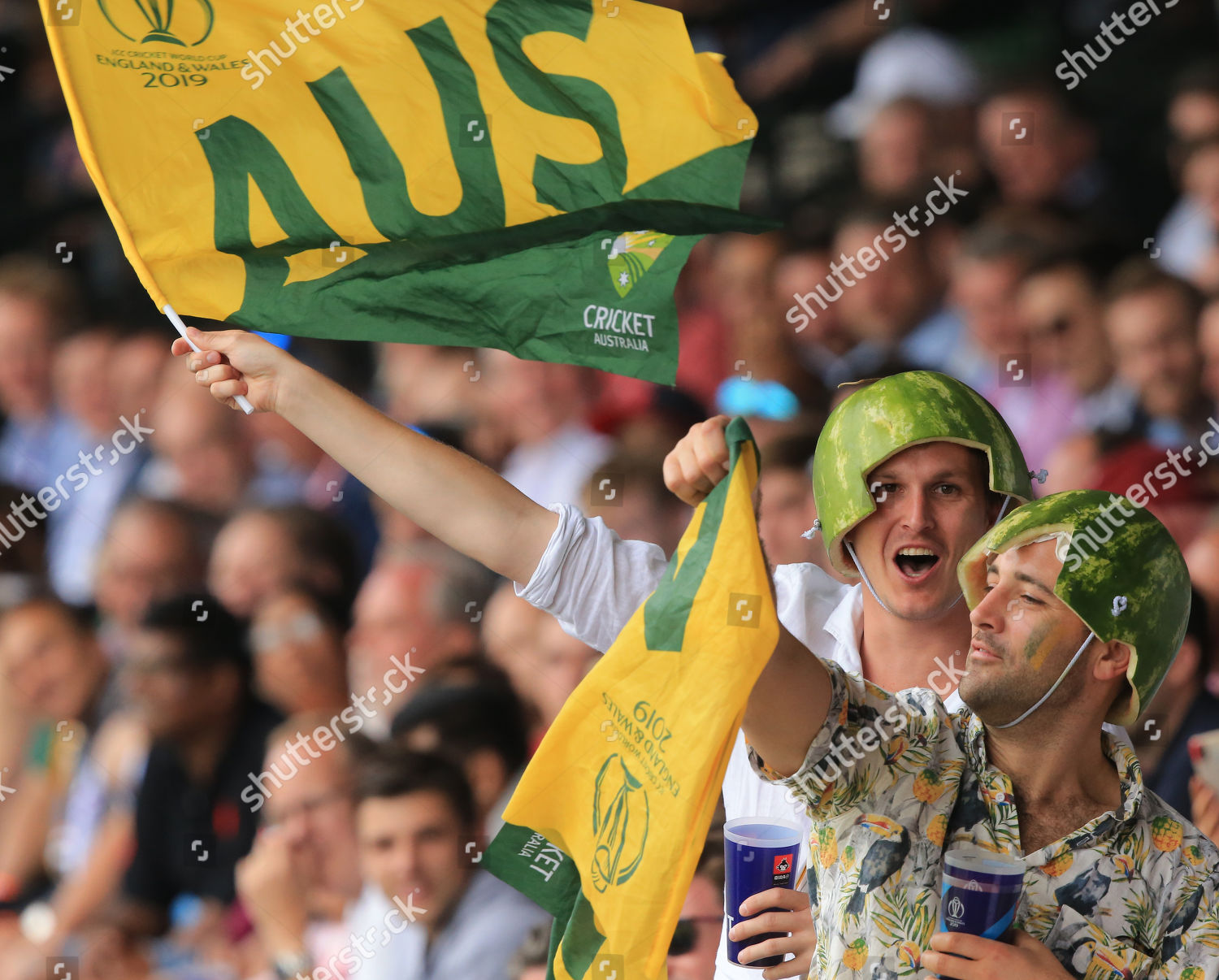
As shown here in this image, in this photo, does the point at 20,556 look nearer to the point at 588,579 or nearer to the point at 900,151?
the point at 588,579

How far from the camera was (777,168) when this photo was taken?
17.7 feet

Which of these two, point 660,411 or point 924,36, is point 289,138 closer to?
point 660,411

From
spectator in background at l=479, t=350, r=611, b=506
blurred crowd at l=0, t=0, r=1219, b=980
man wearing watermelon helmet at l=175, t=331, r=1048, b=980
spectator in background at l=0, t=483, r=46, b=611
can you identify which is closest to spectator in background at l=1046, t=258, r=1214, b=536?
blurred crowd at l=0, t=0, r=1219, b=980

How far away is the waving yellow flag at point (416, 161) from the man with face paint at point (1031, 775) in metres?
Answer: 1.05

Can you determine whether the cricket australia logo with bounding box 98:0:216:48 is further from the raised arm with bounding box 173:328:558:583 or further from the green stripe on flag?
the green stripe on flag

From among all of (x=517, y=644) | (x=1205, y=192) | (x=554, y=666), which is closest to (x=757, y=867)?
(x=554, y=666)

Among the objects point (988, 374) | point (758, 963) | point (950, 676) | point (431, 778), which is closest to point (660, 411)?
point (988, 374)

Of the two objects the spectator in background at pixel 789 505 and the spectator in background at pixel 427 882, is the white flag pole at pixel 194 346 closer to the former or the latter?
the spectator in background at pixel 789 505

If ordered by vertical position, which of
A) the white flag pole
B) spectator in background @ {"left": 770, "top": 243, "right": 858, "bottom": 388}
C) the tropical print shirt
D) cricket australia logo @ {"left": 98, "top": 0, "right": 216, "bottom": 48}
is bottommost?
spectator in background @ {"left": 770, "top": 243, "right": 858, "bottom": 388}

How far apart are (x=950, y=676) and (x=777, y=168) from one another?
10.7ft

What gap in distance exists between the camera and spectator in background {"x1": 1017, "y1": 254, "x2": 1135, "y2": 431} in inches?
177

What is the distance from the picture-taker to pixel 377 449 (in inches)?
94.0

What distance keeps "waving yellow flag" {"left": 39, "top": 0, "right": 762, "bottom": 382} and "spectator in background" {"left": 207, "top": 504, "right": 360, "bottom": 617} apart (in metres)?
2.55

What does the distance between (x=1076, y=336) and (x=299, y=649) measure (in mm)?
3028
